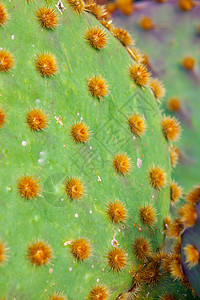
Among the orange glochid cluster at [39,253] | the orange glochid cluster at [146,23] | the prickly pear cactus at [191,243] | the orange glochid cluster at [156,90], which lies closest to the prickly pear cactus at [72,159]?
the orange glochid cluster at [39,253]

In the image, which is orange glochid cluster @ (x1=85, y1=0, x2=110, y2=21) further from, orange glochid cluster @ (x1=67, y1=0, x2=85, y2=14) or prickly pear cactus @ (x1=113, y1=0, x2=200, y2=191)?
prickly pear cactus @ (x1=113, y1=0, x2=200, y2=191)

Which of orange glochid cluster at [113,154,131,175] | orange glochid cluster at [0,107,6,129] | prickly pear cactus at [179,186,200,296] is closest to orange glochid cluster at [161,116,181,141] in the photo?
orange glochid cluster at [113,154,131,175]

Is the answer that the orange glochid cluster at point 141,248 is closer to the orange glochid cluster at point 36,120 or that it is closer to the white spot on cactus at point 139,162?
the white spot on cactus at point 139,162

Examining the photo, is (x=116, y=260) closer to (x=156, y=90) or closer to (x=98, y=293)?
(x=98, y=293)

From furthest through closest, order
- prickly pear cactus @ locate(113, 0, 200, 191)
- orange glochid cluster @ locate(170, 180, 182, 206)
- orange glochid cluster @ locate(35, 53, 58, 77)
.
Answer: prickly pear cactus @ locate(113, 0, 200, 191) < orange glochid cluster @ locate(170, 180, 182, 206) < orange glochid cluster @ locate(35, 53, 58, 77)

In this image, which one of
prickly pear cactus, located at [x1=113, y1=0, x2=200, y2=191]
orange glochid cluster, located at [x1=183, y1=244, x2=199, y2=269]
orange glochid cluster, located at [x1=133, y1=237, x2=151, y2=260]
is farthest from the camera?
prickly pear cactus, located at [x1=113, y1=0, x2=200, y2=191]

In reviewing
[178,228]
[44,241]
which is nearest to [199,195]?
[178,228]
